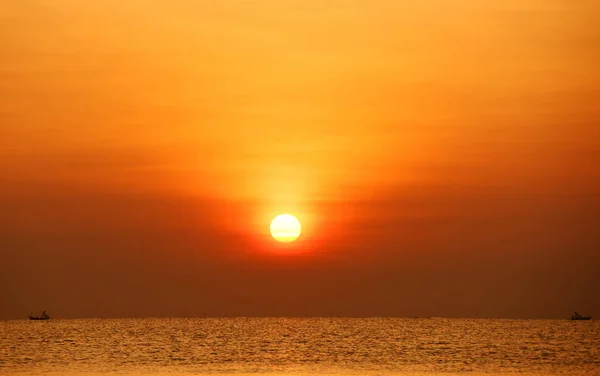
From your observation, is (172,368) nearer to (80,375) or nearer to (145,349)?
(80,375)

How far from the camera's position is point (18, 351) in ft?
490

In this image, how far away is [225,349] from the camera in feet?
506

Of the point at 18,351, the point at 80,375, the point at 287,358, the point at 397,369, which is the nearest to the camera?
the point at 80,375

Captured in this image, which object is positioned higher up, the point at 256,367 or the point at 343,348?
the point at 343,348

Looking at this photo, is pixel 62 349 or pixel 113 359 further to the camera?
pixel 62 349

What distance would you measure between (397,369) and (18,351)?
71.3m

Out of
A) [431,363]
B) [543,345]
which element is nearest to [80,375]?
[431,363]

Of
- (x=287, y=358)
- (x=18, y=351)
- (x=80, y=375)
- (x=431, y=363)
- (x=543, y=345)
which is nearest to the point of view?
(x=80, y=375)

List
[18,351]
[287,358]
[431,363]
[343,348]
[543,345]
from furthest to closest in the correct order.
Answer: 1. [543,345]
2. [343,348]
3. [18,351]
4. [287,358]
5. [431,363]

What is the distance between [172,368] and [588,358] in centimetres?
6004

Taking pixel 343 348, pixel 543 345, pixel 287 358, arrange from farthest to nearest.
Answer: pixel 543 345 < pixel 343 348 < pixel 287 358

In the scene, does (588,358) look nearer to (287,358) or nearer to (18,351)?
(287,358)

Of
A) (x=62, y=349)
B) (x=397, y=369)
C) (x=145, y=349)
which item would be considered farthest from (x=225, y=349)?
(x=397, y=369)

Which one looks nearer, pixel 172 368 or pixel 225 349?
pixel 172 368
